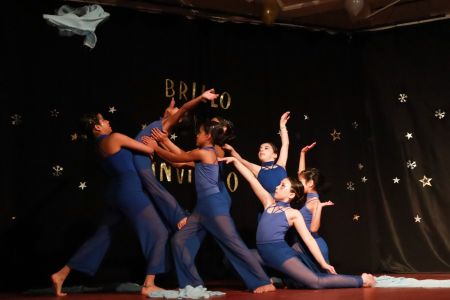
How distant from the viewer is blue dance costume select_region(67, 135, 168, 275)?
447cm

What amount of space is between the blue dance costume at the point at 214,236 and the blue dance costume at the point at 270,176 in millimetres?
727

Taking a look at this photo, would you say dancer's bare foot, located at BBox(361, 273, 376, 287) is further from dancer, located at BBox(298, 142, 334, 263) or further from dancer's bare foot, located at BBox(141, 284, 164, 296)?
dancer's bare foot, located at BBox(141, 284, 164, 296)

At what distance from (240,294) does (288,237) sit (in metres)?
0.94

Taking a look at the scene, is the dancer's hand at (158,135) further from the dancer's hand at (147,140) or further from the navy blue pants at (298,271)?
the navy blue pants at (298,271)

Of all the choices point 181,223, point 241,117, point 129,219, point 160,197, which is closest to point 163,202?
point 160,197

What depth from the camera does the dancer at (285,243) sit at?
4.55 meters

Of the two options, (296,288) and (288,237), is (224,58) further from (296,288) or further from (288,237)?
(296,288)

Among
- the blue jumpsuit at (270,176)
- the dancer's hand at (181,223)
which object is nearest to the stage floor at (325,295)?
the dancer's hand at (181,223)

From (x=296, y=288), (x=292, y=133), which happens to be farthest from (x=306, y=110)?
(x=296, y=288)

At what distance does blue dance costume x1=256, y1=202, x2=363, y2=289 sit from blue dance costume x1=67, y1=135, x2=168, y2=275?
801 millimetres

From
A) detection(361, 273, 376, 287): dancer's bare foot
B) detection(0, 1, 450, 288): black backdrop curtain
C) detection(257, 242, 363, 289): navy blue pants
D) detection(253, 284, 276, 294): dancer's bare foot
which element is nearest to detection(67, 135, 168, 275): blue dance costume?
detection(253, 284, 276, 294): dancer's bare foot

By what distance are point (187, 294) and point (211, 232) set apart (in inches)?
22.1

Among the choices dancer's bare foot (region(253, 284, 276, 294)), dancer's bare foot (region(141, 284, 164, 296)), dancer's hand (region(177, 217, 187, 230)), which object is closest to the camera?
dancer's bare foot (region(141, 284, 164, 296))

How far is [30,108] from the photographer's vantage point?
5.54m
